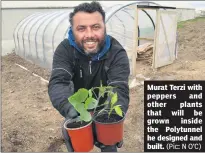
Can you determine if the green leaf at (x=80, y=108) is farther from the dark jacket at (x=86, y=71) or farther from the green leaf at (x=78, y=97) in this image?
the dark jacket at (x=86, y=71)

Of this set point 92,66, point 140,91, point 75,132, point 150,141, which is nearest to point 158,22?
point 140,91

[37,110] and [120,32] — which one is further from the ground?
[120,32]

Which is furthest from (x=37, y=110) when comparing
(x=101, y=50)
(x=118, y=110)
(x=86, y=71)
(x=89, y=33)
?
(x=118, y=110)

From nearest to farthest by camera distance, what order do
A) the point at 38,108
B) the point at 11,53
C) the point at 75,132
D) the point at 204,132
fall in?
1. the point at 75,132
2. the point at 204,132
3. the point at 38,108
4. the point at 11,53

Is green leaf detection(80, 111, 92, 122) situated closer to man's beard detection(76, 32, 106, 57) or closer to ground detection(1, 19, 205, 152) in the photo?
man's beard detection(76, 32, 106, 57)

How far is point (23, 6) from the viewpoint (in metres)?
12.7

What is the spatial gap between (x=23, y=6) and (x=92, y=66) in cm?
1138

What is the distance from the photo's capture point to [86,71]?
7.18 ft

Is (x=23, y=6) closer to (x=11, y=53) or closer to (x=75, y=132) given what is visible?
(x=11, y=53)

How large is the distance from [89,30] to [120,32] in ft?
19.5

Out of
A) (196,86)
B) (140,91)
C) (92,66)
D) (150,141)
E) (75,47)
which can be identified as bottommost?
(140,91)

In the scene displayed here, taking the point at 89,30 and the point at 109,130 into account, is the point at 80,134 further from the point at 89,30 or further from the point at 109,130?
the point at 89,30

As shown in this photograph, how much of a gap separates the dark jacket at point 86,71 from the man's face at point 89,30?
143 mm

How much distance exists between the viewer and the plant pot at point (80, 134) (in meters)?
1.65
